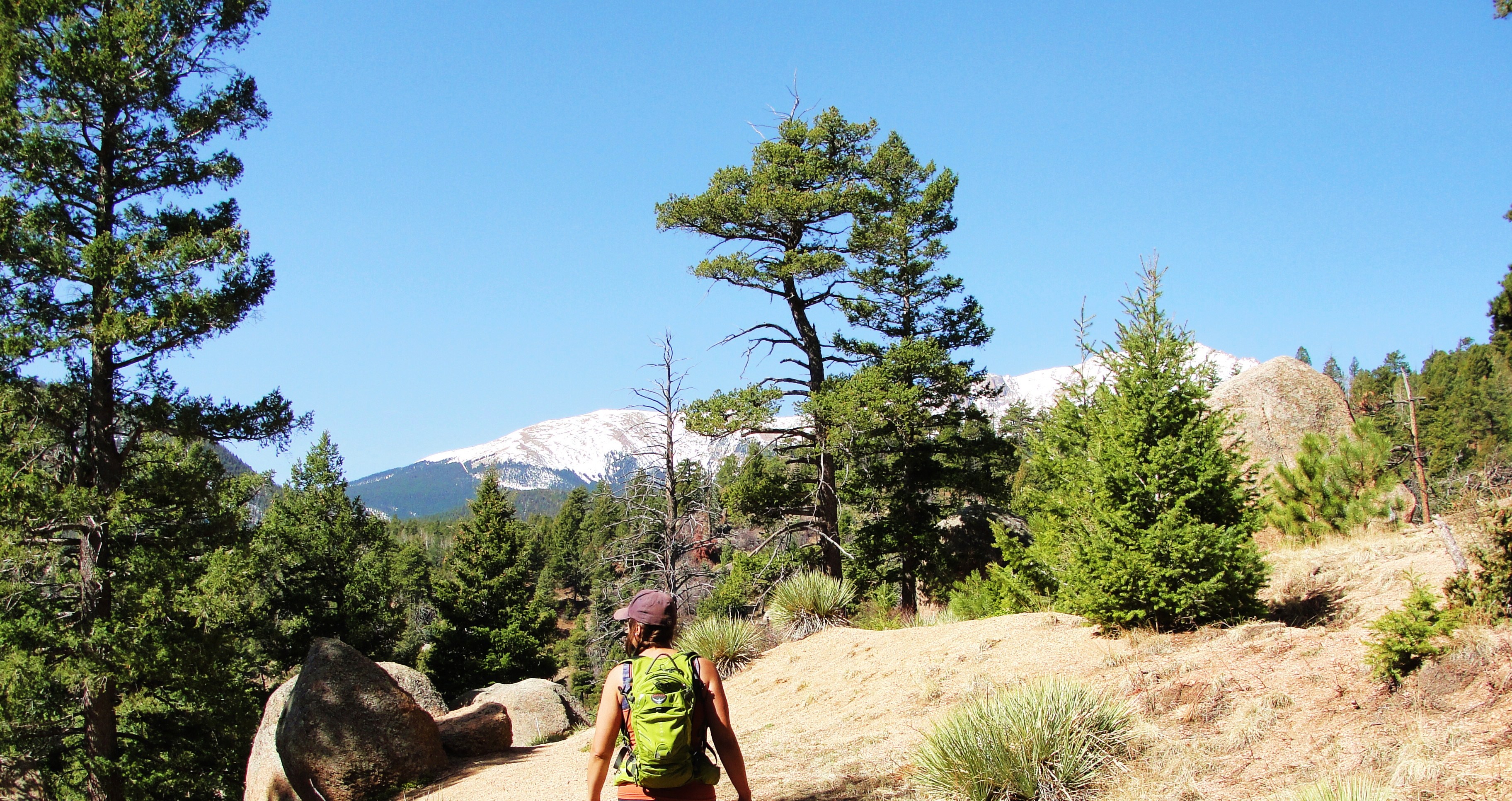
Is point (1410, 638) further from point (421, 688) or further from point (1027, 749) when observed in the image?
point (421, 688)

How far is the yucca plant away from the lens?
1441 centimetres

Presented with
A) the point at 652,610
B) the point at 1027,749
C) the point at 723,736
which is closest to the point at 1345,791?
the point at 1027,749

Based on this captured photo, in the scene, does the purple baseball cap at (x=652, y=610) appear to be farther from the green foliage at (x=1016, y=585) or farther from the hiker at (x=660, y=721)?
the green foliage at (x=1016, y=585)

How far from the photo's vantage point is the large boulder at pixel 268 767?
1323cm

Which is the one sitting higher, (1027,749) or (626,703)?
(626,703)

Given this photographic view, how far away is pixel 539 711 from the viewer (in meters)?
17.2

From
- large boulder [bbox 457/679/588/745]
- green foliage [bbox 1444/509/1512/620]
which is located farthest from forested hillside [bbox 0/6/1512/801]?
large boulder [bbox 457/679/588/745]

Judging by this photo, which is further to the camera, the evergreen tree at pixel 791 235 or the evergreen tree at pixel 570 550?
the evergreen tree at pixel 570 550

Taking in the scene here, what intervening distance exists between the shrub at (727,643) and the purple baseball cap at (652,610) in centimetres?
968

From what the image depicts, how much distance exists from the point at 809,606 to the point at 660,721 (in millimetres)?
10729

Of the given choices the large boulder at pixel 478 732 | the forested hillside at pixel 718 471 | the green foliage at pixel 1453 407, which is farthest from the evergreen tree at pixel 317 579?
the green foliage at pixel 1453 407

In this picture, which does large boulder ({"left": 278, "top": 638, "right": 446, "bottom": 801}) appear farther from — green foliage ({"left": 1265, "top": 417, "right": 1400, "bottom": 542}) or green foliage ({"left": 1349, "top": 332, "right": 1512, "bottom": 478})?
green foliage ({"left": 1349, "top": 332, "right": 1512, "bottom": 478})

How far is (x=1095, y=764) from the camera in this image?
19.9ft

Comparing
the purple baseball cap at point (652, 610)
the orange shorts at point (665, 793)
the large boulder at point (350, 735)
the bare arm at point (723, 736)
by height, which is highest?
the purple baseball cap at point (652, 610)
